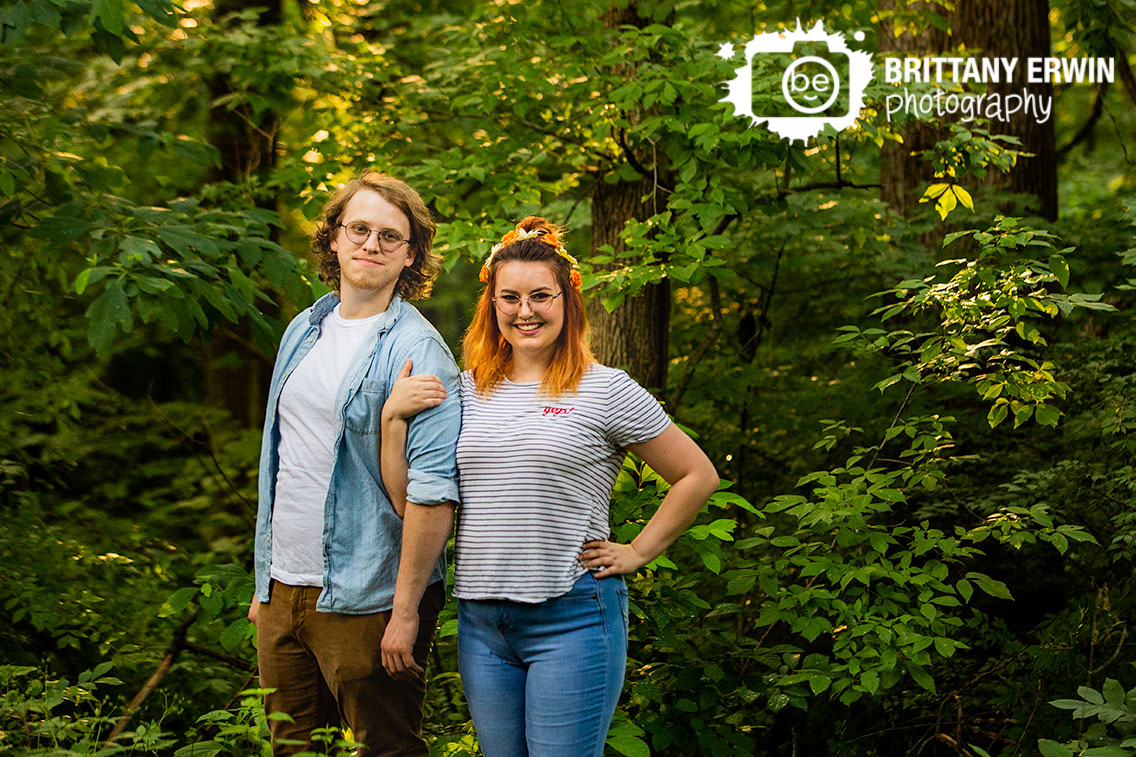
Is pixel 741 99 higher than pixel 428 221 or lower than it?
higher

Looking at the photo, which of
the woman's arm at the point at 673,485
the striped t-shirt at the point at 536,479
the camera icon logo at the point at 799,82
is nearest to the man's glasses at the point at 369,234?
the striped t-shirt at the point at 536,479

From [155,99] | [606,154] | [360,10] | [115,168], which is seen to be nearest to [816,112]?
[606,154]

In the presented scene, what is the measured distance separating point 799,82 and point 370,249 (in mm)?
2668

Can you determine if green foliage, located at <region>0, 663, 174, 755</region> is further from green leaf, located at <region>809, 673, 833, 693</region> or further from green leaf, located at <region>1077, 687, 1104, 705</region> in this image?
green leaf, located at <region>1077, 687, 1104, 705</region>

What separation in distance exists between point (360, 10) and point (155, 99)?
1740mm

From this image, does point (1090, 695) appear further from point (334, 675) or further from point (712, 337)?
point (712, 337)

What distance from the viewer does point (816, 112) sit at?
4.41 m

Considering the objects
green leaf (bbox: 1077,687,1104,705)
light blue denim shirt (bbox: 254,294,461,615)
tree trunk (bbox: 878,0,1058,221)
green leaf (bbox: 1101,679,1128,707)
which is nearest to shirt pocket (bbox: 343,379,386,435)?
light blue denim shirt (bbox: 254,294,461,615)

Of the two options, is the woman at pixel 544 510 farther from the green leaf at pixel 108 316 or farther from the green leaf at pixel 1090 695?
the green leaf at pixel 1090 695

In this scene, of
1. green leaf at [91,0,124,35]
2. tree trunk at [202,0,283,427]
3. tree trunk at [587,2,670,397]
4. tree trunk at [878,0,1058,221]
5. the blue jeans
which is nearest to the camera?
the blue jeans

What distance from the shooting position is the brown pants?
98.1 inches

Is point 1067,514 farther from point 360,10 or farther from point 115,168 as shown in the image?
point 360,10

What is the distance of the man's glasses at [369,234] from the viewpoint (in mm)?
2562

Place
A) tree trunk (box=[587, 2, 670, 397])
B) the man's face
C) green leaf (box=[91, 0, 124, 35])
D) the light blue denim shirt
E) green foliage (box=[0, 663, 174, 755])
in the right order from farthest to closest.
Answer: tree trunk (box=[587, 2, 670, 397]), green leaf (box=[91, 0, 124, 35]), green foliage (box=[0, 663, 174, 755]), the man's face, the light blue denim shirt
